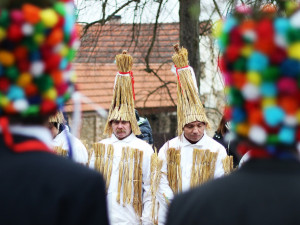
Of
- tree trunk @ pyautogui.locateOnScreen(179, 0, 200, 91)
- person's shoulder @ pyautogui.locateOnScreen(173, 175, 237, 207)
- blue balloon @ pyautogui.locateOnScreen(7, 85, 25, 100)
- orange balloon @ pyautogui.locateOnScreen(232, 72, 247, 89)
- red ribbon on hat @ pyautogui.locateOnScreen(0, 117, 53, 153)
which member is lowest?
person's shoulder @ pyautogui.locateOnScreen(173, 175, 237, 207)

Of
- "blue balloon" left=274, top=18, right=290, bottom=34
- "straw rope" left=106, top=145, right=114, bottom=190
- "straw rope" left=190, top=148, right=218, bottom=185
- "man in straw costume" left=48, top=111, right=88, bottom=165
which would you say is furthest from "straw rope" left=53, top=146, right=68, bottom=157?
"blue balloon" left=274, top=18, right=290, bottom=34

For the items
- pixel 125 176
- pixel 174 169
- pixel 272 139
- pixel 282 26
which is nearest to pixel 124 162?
pixel 125 176

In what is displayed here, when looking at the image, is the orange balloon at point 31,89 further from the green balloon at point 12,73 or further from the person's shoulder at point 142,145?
the person's shoulder at point 142,145

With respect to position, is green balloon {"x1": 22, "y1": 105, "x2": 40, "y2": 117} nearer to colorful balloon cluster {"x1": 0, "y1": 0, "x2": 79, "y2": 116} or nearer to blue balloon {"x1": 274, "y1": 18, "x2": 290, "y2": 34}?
colorful balloon cluster {"x1": 0, "y1": 0, "x2": 79, "y2": 116}

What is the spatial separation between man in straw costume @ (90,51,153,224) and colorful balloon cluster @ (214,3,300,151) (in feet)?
15.0

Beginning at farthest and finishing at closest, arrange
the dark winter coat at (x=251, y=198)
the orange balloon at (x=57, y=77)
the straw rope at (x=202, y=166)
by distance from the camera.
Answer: the straw rope at (x=202, y=166) → the orange balloon at (x=57, y=77) → the dark winter coat at (x=251, y=198)

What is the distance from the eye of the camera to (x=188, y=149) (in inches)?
291

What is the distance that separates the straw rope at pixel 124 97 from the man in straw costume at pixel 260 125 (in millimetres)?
4958

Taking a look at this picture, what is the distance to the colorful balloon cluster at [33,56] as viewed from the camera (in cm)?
268

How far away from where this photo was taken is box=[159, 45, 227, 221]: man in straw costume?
23.4ft

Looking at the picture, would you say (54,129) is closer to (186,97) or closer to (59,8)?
(186,97)

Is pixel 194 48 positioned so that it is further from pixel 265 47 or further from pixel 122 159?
pixel 265 47

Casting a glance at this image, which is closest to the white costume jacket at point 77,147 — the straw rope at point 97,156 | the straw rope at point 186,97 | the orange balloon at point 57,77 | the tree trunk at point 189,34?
the straw rope at point 97,156

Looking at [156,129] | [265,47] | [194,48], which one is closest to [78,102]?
[265,47]
